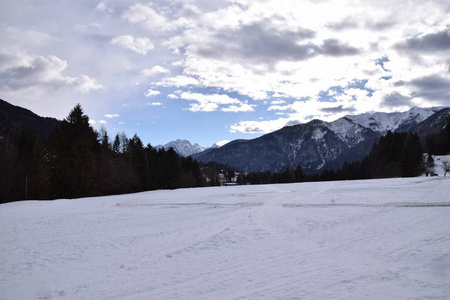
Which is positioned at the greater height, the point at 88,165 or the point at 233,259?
the point at 88,165

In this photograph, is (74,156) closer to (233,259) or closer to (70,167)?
(70,167)

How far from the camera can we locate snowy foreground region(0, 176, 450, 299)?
605 cm

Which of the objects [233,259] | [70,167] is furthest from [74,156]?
[233,259]

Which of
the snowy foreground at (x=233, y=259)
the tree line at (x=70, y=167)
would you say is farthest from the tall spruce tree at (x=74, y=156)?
the snowy foreground at (x=233, y=259)

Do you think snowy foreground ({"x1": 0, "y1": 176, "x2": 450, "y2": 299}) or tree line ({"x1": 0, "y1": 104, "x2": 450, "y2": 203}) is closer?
snowy foreground ({"x1": 0, "y1": 176, "x2": 450, "y2": 299})

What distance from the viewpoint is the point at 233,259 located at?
8.28m

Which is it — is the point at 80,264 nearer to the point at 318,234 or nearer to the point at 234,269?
the point at 234,269

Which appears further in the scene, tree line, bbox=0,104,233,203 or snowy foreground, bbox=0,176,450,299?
tree line, bbox=0,104,233,203

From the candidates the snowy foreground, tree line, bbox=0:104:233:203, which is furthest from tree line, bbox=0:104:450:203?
the snowy foreground

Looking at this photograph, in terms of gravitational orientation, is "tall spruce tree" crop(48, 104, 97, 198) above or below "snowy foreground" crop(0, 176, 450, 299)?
above

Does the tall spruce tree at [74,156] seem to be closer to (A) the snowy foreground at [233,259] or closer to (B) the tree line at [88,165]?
(B) the tree line at [88,165]

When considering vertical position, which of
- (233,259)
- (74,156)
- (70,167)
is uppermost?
(74,156)

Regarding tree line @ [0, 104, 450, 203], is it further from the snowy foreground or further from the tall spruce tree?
the snowy foreground

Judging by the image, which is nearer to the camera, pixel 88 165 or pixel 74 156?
pixel 74 156
